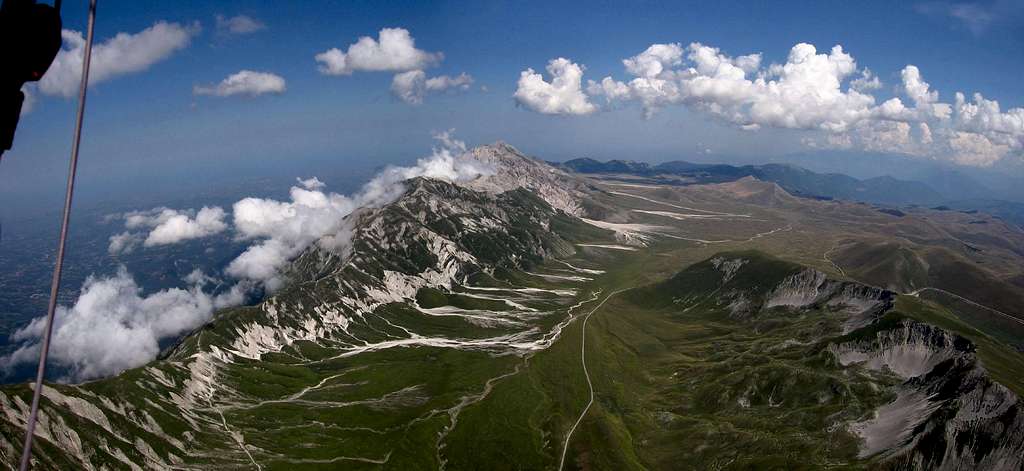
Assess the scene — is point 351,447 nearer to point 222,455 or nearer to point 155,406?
point 222,455

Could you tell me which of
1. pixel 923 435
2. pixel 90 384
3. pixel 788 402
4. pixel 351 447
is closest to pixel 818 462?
pixel 923 435

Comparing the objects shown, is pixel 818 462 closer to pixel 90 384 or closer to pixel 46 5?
pixel 46 5

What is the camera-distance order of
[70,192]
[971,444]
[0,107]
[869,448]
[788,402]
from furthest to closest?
1. [788,402]
2. [869,448]
3. [971,444]
4. [70,192]
5. [0,107]

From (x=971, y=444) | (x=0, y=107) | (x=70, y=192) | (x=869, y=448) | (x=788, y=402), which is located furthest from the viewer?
(x=788, y=402)

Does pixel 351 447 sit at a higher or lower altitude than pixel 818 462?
lower

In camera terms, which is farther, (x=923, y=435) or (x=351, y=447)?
(x=351, y=447)

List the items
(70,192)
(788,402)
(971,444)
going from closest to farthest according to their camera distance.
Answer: (70,192) < (971,444) < (788,402)

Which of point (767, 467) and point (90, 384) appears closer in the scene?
point (767, 467)

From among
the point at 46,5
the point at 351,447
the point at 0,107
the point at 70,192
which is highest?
the point at 46,5

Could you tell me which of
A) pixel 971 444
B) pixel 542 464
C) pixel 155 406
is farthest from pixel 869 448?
pixel 155 406
